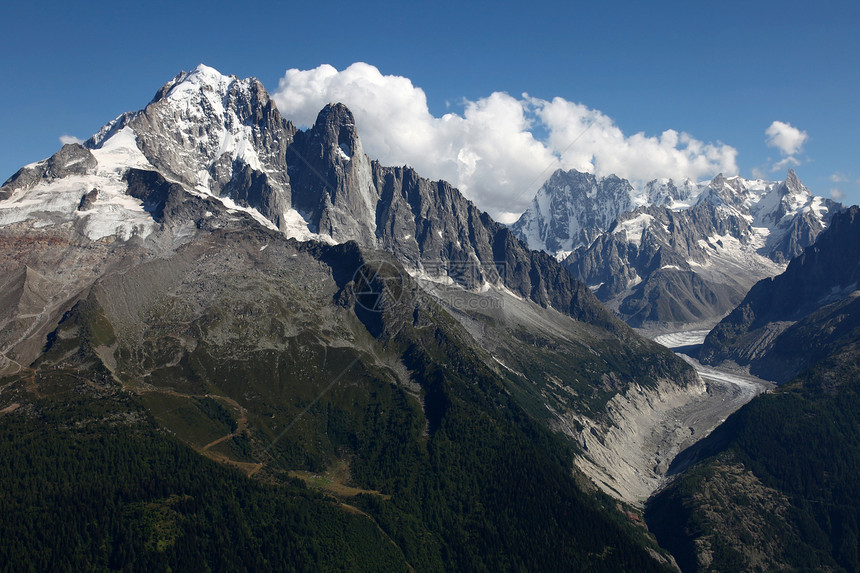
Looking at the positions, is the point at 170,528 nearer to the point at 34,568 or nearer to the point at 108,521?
the point at 108,521

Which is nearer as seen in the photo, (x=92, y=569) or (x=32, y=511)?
(x=92, y=569)

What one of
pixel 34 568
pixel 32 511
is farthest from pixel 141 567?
pixel 32 511

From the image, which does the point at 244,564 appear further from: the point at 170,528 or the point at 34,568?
the point at 34,568

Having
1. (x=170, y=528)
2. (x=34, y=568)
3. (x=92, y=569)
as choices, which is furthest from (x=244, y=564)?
(x=34, y=568)

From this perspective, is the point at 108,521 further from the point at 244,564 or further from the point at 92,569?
the point at 244,564

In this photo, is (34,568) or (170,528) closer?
(34,568)

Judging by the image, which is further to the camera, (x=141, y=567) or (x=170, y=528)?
(x=170, y=528)
